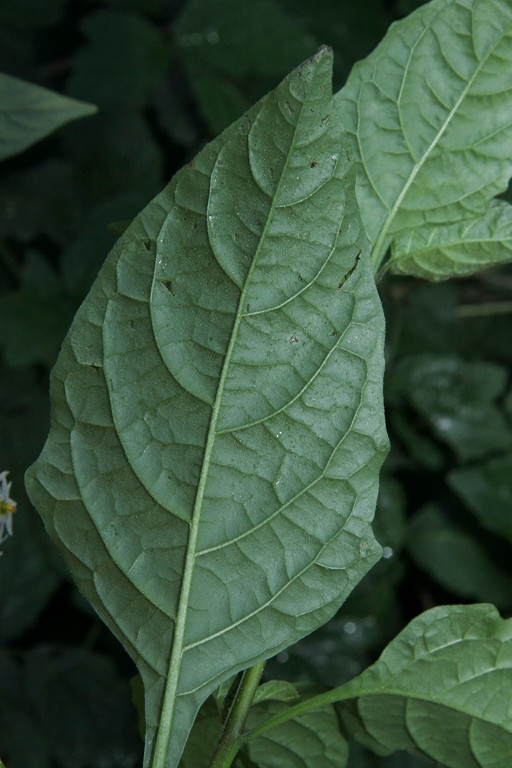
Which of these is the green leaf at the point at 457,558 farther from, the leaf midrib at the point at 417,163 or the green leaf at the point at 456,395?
the leaf midrib at the point at 417,163

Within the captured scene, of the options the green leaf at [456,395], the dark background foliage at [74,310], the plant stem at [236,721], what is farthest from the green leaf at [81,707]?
the plant stem at [236,721]

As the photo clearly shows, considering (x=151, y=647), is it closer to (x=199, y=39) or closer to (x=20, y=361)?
(x=20, y=361)

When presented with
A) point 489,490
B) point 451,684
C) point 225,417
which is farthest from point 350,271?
point 489,490

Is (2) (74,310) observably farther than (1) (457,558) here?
No

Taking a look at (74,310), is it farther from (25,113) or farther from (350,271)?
(350,271)

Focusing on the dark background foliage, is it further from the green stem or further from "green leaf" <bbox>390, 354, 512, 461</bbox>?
the green stem

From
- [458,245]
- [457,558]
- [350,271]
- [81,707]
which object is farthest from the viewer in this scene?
[457,558]
